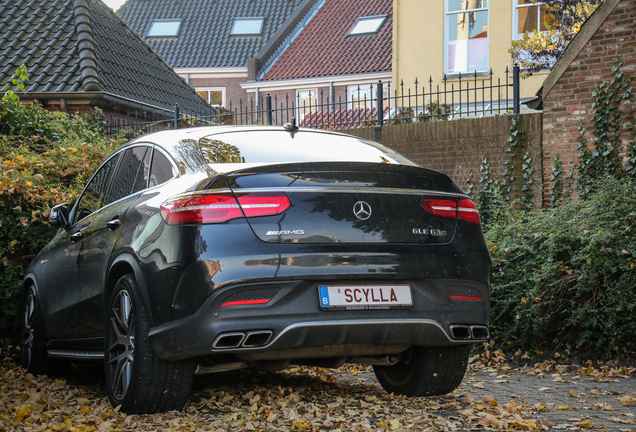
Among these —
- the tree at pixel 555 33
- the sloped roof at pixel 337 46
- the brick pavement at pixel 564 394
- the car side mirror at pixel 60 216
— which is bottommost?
the brick pavement at pixel 564 394

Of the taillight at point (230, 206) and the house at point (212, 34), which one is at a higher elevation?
the house at point (212, 34)

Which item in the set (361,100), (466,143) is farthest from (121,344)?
(466,143)

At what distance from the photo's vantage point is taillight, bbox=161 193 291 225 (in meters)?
4.12

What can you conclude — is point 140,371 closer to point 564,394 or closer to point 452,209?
point 452,209

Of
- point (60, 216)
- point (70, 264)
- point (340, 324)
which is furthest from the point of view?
point (60, 216)

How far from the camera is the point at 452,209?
459 centimetres

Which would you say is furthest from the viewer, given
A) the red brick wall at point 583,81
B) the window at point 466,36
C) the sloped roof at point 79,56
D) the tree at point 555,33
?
the window at point 466,36

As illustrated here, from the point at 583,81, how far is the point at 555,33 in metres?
5.72

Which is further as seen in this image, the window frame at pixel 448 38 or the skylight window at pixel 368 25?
the skylight window at pixel 368 25

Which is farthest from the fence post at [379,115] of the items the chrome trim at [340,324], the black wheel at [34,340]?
the chrome trim at [340,324]

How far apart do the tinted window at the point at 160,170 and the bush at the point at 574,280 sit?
3.50 m

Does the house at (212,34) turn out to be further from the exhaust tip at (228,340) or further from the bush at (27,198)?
the exhaust tip at (228,340)

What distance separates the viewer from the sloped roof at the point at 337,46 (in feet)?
105

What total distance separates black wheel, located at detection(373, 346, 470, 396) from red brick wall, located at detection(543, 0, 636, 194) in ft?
21.7
